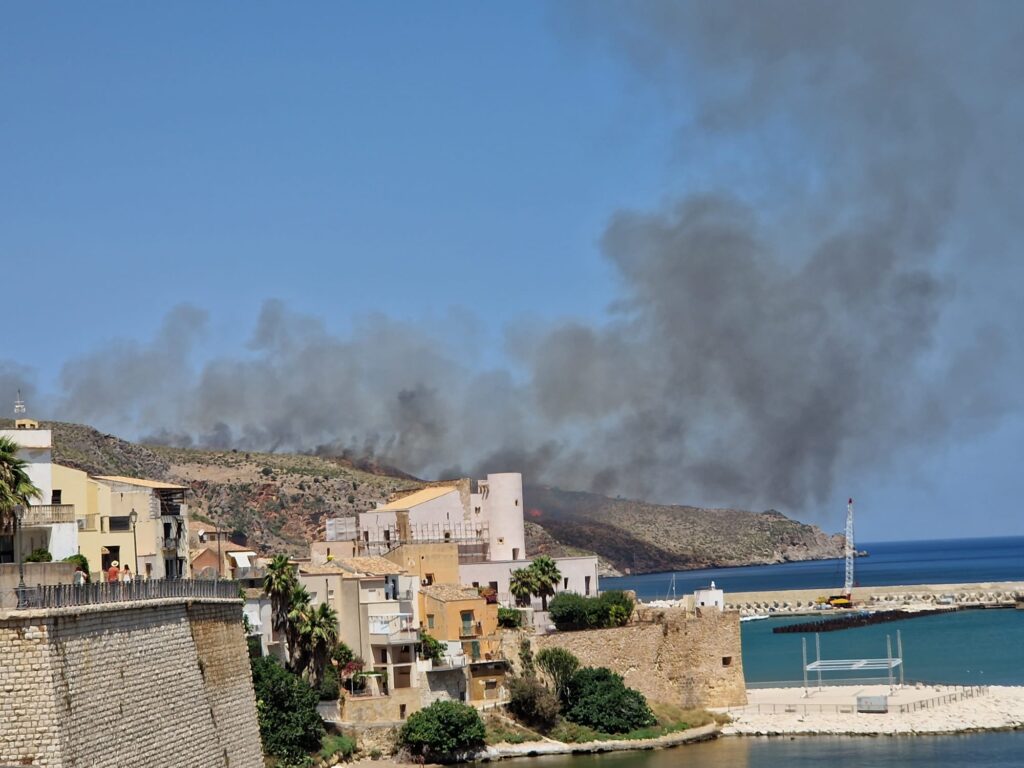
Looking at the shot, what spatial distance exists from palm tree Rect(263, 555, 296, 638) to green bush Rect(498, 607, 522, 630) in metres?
9.10

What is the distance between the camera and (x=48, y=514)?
3912 cm

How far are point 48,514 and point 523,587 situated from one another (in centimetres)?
2635

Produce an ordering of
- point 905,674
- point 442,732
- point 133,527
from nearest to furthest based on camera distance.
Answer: point 133,527
point 442,732
point 905,674

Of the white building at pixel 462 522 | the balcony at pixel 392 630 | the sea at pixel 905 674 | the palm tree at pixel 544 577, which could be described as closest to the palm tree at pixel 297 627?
→ the balcony at pixel 392 630

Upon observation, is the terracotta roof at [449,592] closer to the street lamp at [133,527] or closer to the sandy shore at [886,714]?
the sandy shore at [886,714]

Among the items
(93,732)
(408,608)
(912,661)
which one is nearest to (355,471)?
(912,661)

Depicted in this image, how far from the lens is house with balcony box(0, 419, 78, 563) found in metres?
38.2

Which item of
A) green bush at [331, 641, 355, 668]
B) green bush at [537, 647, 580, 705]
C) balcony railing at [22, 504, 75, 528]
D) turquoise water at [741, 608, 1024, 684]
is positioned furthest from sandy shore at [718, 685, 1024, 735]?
balcony railing at [22, 504, 75, 528]

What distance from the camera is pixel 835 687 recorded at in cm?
6850

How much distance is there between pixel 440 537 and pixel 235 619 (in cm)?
3011

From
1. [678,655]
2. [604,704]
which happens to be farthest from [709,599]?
[604,704]

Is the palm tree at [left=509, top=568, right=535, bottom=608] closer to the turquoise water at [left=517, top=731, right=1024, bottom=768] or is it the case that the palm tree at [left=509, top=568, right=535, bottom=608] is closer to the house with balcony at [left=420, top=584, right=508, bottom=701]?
the house with balcony at [left=420, top=584, right=508, bottom=701]

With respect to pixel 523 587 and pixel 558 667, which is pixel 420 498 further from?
pixel 558 667

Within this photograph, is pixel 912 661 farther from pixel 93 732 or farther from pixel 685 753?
pixel 93 732
